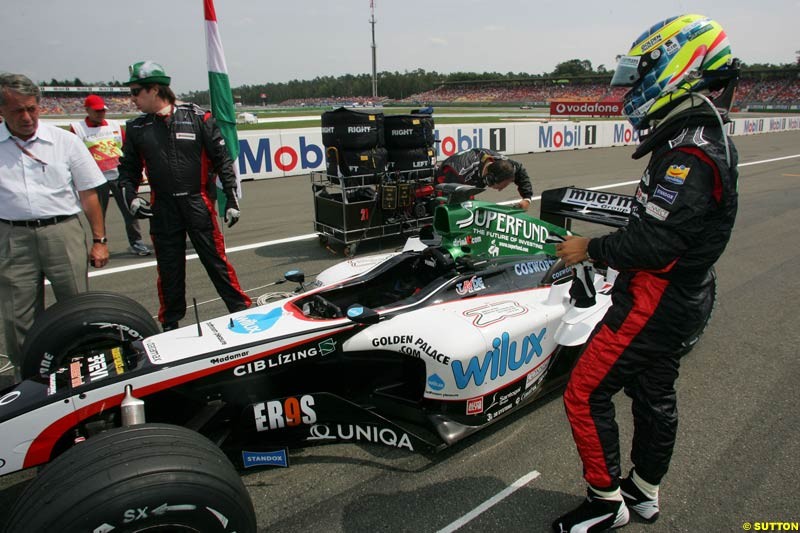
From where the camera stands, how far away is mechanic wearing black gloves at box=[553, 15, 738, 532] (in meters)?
1.93

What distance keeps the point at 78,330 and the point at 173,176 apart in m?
1.45

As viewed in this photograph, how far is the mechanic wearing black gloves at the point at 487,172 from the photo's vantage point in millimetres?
5715

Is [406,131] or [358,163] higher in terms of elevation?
[406,131]

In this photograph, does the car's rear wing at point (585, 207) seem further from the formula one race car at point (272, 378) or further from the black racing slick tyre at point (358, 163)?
the black racing slick tyre at point (358, 163)

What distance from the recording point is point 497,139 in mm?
19922

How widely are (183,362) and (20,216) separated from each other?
165 cm

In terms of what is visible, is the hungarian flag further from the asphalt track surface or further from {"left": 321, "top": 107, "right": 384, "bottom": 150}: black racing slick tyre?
the asphalt track surface

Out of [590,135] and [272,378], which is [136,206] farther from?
[590,135]

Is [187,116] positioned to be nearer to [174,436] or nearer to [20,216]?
→ [20,216]

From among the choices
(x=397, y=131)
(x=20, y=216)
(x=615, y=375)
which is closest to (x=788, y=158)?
(x=397, y=131)

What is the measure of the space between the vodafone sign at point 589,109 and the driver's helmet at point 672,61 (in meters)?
34.2

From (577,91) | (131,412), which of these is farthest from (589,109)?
(577,91)

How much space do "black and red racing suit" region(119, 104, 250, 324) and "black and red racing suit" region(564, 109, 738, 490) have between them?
3.10 meters

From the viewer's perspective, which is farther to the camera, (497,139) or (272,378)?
(497,139)
